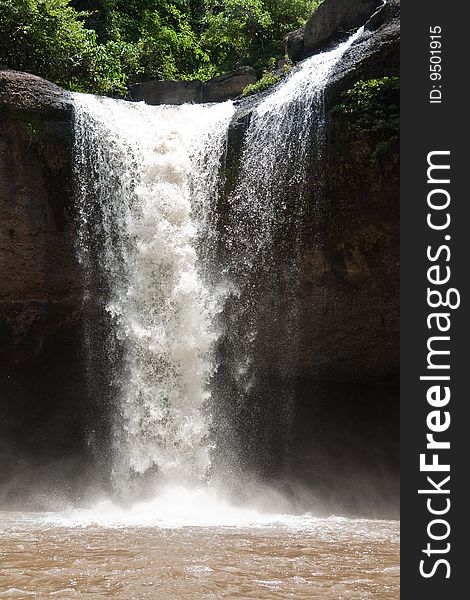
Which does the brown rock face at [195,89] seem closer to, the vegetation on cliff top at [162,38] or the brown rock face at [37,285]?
the vegetation on cliff top at [162,38]

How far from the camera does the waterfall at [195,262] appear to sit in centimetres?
967

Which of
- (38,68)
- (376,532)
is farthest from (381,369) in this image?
(38,68)

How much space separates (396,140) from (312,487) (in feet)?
16.9

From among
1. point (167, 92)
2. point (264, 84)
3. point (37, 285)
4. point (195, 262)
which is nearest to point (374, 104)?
point (195, 262)

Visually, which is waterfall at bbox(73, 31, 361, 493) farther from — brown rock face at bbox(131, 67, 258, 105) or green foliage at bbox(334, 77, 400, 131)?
brown rock face at bbox(131, 67, 258, 105)

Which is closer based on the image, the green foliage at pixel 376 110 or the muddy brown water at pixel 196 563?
the muddy brown water at pixel 196 563

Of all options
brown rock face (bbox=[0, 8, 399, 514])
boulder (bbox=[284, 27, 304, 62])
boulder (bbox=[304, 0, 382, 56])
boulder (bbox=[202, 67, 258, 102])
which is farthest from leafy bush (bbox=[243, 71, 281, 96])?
boulder (bbox=[202, 67, 258, 102])

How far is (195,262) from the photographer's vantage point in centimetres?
1011

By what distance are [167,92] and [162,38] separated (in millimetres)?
3401

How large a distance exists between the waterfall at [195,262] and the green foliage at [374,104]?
0.49m

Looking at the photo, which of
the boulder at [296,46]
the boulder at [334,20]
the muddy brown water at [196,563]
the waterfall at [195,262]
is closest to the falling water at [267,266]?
the waterfall at [195,262]

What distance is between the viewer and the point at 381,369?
10.8 meters

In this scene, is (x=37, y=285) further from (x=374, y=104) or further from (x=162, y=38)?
(x=162, y=38)

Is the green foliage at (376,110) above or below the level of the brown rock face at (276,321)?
above
